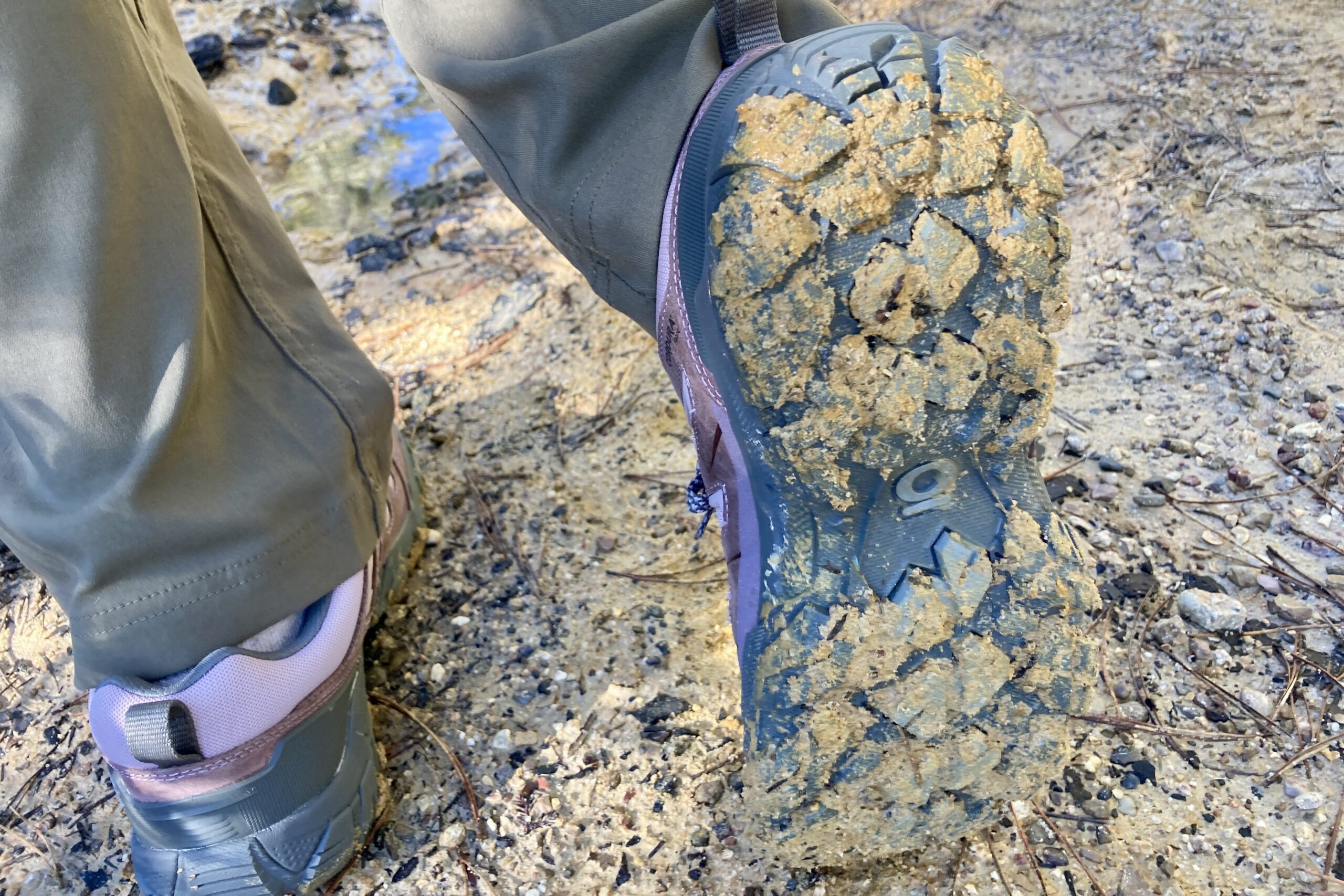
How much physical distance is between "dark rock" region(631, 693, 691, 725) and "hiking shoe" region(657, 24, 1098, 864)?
304 mm

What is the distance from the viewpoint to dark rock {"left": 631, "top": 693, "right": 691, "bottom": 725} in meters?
1.23

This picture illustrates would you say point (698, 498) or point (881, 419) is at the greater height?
point (881, 419)

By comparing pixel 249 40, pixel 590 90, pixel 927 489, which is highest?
pixel 590 90

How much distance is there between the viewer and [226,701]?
Answer: 3.29 feet

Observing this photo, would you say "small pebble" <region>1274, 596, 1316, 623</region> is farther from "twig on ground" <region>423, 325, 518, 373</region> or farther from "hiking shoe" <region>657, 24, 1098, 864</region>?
"twig on ground" <region>423, 325, 518, 373</region>

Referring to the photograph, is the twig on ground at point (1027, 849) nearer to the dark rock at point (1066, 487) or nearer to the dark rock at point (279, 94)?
the dark rock at point (1066, 487)

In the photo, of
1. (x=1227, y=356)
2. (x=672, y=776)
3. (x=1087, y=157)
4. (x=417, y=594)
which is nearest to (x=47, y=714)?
(x=417, y=594)

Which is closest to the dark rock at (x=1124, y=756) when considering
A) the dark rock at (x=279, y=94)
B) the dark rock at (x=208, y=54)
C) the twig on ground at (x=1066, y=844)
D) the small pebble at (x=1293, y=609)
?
the twig on ground at (x=1066, y=844)

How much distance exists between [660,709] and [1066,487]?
2.39 feet

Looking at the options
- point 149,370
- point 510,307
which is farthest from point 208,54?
point 149,370

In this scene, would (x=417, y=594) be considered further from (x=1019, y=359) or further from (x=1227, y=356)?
(x=1227, y=356)

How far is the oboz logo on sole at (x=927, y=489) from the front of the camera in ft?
2.92

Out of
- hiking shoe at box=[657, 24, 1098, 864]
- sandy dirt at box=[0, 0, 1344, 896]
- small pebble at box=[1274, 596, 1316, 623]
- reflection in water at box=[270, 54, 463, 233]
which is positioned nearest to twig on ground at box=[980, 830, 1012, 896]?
sandy dirt at box=[0, 0, 1344, 896]

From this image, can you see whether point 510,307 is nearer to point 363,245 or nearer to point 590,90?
point 363,245
